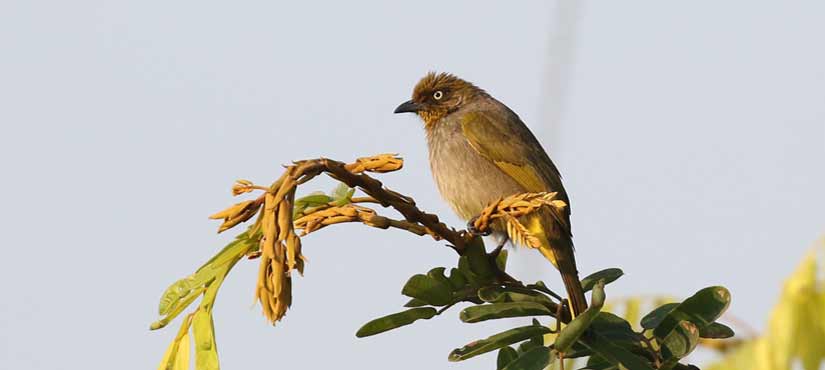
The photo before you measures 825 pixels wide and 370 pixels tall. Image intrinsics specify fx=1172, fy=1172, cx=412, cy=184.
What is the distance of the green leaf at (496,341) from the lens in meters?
2.77

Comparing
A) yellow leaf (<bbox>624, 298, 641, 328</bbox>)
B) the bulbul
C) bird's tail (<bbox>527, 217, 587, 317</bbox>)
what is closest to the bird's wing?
the bulbul

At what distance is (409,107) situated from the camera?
6902mm

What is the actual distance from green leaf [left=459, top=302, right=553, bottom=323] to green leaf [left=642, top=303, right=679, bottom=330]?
287 millimetres

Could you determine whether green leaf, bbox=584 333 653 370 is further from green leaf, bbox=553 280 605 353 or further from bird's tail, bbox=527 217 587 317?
bird's tail, bbox=527 217 587 317

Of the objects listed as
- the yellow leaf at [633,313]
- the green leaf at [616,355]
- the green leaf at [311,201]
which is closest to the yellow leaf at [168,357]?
the green leaf at [311,201]

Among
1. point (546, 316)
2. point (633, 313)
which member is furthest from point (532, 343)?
point (633, 313)

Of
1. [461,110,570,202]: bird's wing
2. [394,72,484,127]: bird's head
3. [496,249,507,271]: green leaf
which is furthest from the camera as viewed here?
[394,72,484,127]: bird's head

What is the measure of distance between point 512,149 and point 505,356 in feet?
10.6

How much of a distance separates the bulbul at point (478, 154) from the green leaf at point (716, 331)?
2.46 m

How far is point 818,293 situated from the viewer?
3.26 metres

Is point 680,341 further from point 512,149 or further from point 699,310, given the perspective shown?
point 512,149

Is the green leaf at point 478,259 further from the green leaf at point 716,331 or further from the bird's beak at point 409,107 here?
the bird's beak at point 409,107

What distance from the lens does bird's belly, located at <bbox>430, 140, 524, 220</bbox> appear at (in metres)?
6.00

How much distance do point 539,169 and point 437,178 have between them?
59cm
